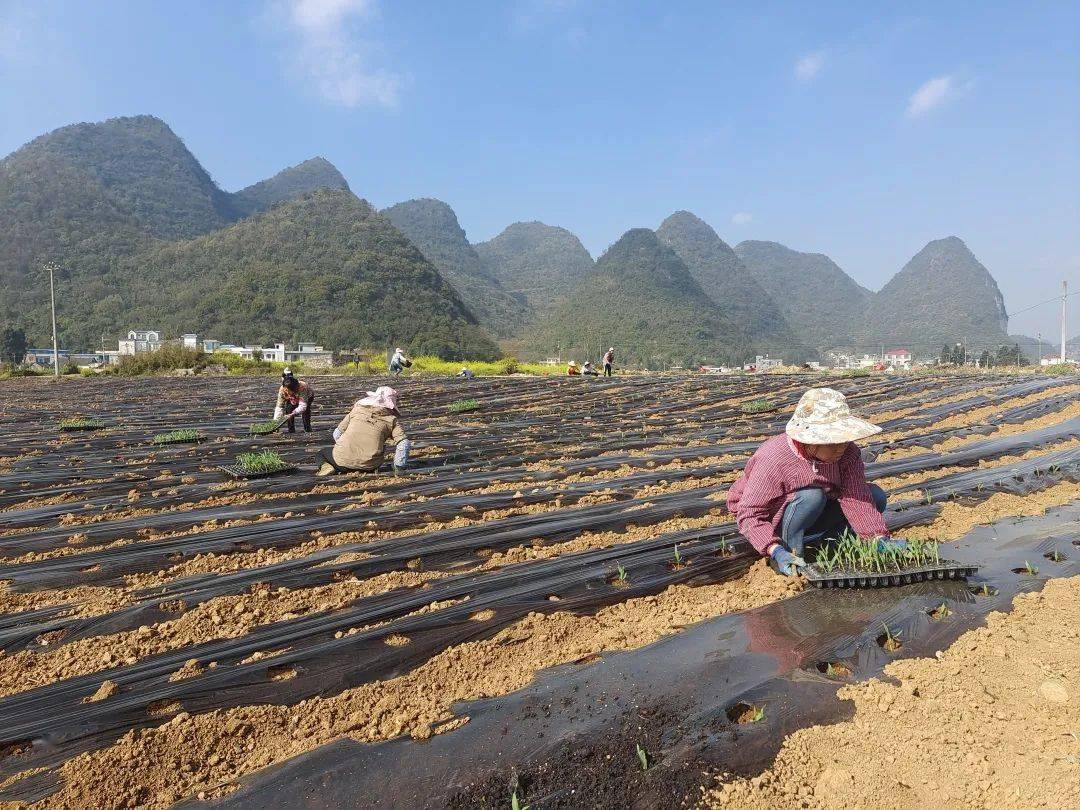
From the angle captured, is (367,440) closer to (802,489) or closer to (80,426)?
(802,489)

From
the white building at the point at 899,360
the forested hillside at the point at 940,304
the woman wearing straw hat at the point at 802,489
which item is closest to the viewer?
the woman wearing straw hat at the point at 802,489

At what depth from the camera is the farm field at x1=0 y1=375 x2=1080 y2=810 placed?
191 centimetres

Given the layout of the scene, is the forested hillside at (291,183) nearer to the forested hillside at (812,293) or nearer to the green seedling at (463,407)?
the forested hillside at (812,293)

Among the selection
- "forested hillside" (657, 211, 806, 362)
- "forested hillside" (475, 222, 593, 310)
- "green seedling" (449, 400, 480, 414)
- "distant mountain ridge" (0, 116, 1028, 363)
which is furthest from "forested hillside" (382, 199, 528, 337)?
"green seedling" (449, 400, 480, 414)

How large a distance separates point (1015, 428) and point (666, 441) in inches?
208

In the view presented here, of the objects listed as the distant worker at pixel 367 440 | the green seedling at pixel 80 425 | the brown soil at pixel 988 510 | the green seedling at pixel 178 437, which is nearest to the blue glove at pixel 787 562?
the brown soil at pixel 988 510

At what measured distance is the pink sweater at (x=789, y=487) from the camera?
3234 mm

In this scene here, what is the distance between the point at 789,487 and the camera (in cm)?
326

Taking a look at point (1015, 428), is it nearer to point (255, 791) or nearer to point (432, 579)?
point (432, 579)

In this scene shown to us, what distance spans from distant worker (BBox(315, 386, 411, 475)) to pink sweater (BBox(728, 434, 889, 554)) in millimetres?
4043

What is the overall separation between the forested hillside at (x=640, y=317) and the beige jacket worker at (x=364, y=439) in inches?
2581

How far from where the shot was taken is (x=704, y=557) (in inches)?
145

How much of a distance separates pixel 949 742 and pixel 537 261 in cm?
17102

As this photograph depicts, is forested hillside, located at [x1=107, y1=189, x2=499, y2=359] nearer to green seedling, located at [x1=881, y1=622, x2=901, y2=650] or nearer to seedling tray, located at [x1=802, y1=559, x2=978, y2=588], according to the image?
seedling tray, located at [x1=802, y1=559, x2=978, y2=588]
